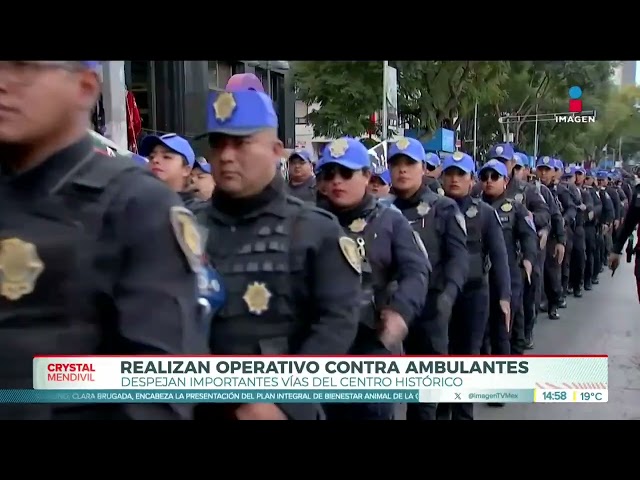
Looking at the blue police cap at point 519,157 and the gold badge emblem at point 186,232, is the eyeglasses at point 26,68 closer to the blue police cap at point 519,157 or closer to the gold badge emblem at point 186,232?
the gold badge emblem at point 186,232

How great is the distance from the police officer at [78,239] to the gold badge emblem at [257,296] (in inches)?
12.3

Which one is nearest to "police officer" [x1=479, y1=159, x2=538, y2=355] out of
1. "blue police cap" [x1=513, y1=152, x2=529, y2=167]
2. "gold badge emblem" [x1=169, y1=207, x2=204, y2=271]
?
"blue police cap" [x1=513, y1=152, x2=529, y2=167]

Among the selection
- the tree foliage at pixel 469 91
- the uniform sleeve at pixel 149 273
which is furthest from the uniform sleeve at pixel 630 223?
the uniform sleeve at pixel 149 273

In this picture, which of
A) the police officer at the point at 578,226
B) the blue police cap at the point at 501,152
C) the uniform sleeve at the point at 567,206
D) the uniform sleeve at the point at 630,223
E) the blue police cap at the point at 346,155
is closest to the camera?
the blue police cap at the point at 346,155

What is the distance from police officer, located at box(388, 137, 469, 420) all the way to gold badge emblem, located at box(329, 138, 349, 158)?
22.6 inches

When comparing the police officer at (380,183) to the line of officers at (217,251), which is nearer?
the line of officers at (217,251)

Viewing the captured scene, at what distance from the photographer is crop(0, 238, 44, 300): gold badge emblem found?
235 centimetres

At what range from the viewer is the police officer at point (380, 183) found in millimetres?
3320

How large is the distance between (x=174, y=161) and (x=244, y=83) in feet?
1.44

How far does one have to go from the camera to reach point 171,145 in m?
3.06

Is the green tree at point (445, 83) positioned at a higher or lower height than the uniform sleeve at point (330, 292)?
higher

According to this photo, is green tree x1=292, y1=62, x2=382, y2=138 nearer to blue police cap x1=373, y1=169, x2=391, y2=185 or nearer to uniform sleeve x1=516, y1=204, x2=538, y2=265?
blue police cap x1=373, y1=169, x2=391, y2=185
